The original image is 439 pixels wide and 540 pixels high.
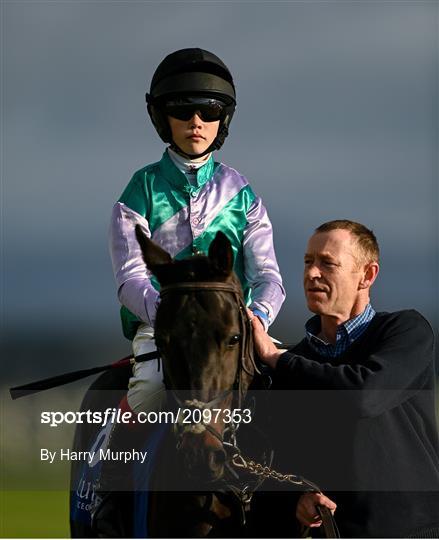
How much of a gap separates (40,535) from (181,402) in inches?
394

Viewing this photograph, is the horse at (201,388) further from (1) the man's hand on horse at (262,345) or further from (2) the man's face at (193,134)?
(2) the man's face at (193,134)

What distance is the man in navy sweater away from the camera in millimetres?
4465

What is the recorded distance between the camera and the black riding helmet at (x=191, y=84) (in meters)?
5.52

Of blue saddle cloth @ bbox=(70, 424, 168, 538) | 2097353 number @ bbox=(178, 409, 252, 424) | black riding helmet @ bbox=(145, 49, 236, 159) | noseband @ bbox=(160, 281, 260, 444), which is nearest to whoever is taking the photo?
2097353 number @ bbox=(178, 409, 252, 424)

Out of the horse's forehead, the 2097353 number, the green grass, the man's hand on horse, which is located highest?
the horse's forehead

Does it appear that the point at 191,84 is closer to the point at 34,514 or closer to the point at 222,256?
the point at 222,256

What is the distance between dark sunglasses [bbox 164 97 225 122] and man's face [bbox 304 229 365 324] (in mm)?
1170

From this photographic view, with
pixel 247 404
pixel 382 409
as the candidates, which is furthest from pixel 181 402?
pixel 382 409

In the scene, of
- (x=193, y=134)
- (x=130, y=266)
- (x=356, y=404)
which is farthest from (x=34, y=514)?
(x=356, y=404)

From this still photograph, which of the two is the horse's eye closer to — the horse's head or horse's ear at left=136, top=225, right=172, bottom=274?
the horse's head

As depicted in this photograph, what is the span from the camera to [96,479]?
566 centimetres

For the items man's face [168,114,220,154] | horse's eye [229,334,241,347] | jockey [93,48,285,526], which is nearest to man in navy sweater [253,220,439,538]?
horse's eye [229,334,241,347]

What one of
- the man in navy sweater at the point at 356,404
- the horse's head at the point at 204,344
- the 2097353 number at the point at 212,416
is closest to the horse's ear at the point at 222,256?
the horse's head at the point at 204,344

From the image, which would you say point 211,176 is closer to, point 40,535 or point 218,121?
point 218,121
